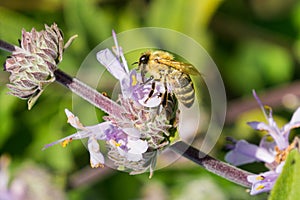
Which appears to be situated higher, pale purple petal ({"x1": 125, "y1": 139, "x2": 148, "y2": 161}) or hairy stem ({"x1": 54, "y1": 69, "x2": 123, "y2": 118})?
hairy stem ({"x1": 54, "y1": 69, "x2": 123, "y2": 118})

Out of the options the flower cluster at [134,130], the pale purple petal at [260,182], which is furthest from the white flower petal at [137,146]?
the pale purple petal at [260,182]

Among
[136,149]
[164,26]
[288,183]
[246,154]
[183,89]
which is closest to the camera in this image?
[288,183]

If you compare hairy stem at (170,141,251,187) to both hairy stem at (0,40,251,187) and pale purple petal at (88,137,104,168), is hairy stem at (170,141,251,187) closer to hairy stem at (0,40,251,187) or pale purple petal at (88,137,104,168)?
hairy stem at (0,40,251,187)

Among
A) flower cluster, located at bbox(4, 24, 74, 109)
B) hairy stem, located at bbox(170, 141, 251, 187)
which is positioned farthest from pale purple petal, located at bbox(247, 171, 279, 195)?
flower cluster, located at bbox(4, 24, 74, 109)

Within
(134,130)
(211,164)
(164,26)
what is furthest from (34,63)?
(164,26)

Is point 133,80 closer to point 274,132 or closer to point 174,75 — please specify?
point 174,75

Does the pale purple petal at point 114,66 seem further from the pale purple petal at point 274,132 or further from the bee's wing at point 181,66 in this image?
the pale purple petal at point 274,132

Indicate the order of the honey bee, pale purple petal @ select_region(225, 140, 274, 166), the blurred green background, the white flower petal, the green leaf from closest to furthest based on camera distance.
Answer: the green leaf < the white flower petal < the honey bee < pale purple petal @ select_region(225, 140, 274, 166) < the blurred green background
